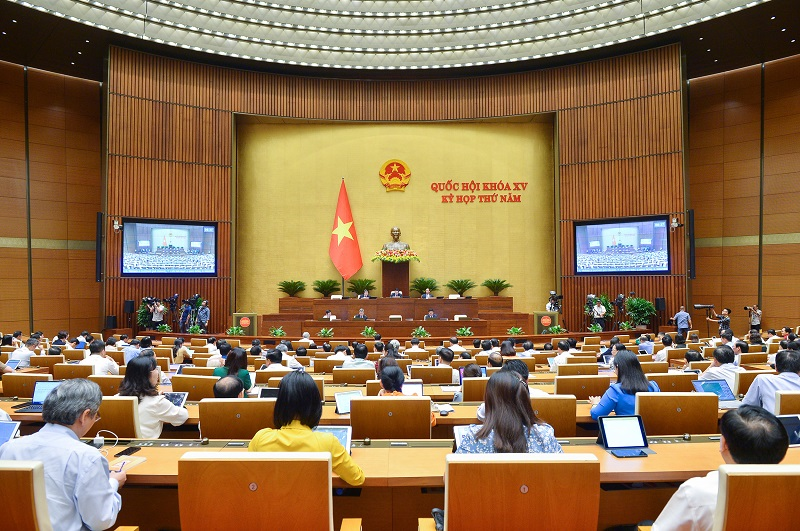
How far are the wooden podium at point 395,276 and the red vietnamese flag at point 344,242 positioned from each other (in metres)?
1.05

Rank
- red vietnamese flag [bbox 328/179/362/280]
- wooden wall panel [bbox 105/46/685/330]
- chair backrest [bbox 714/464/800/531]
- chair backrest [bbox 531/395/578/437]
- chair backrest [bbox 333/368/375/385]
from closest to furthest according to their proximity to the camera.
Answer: chair backrest [bbox 714/464/800/531], chair backrest [bbox 531/395/578/437], chair backrest [bbox 333/368/375/385], wooden wall panel [bbox 105/46/685/330], red vietnamese flag [bbox 328/179/362/280]

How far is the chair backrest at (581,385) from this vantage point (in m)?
4.45

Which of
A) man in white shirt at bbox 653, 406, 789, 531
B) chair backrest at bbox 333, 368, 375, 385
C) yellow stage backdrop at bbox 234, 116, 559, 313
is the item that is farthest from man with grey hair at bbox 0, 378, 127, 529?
yellow stage backdrop at bbox 234, 116, 559, 313

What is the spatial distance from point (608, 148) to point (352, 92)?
24.4 ft

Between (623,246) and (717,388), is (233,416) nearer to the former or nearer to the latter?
(717,388)

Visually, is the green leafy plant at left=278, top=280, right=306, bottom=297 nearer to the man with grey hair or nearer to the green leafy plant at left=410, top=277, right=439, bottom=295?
the green leafy plant at left=410, top=277, right=439, bottom=295

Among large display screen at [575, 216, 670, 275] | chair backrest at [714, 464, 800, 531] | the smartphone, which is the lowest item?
the smartphone

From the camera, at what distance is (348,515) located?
2.54 m

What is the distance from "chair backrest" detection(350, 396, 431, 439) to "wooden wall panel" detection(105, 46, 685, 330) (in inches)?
487

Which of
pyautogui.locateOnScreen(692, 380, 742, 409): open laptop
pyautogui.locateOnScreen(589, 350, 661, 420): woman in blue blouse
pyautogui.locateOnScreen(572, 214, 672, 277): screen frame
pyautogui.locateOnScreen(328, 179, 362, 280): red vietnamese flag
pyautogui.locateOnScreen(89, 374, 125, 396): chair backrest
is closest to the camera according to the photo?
pyautogui.locateOnScreen(589, 350, 661, 420): woman in blue blouse

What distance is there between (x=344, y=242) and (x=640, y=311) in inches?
319

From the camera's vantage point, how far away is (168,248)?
14359mm

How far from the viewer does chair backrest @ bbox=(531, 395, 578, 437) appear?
328cm

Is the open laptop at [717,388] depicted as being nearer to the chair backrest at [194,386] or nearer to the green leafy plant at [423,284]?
the chair backrest at [194,386]
